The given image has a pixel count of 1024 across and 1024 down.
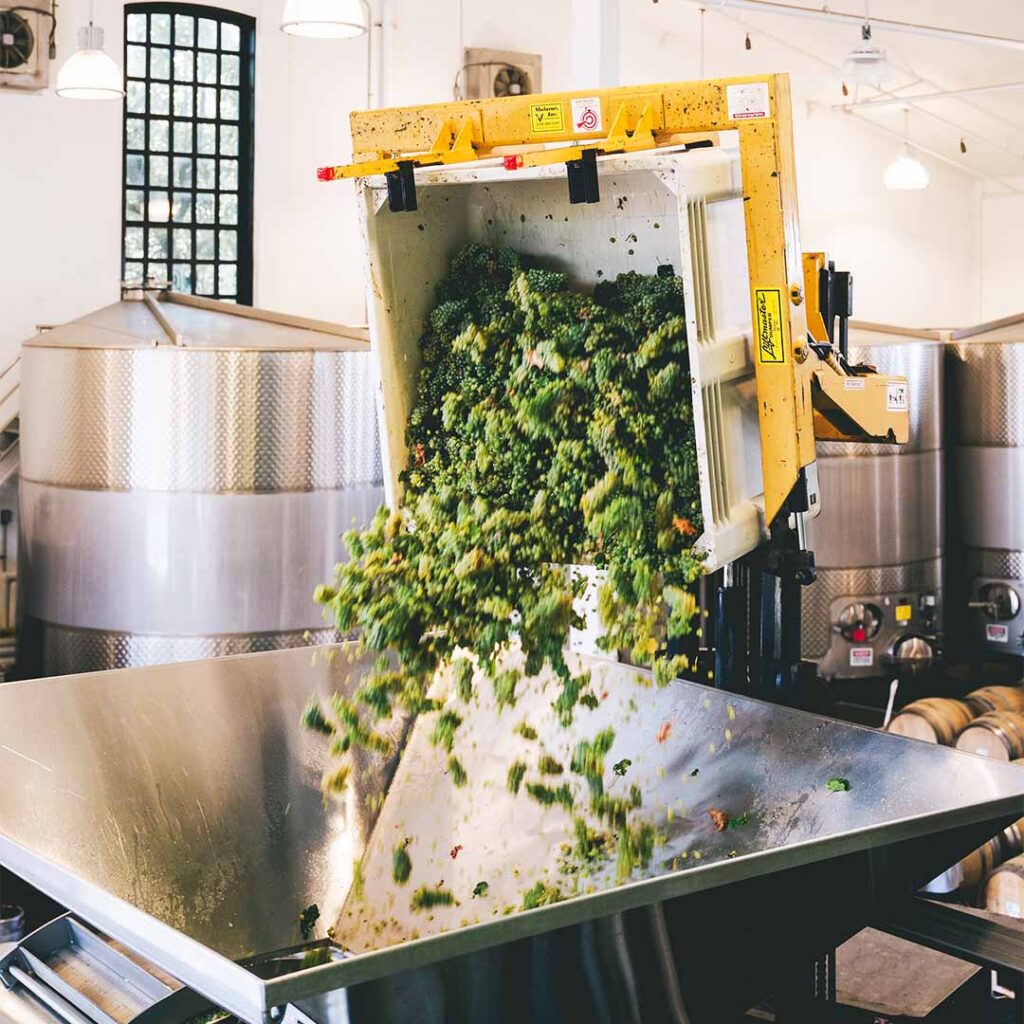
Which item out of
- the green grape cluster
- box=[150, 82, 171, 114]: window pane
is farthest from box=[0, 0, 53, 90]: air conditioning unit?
the green grape cluster

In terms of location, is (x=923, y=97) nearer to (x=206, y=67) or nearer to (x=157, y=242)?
(x=206, y=67)

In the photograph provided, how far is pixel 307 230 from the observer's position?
11320 millimetres

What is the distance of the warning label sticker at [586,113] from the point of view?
9.95 ft

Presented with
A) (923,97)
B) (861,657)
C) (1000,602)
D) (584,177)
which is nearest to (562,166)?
(584,177)

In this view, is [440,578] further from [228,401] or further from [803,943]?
[228,401]

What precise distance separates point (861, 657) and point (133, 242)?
6.65m

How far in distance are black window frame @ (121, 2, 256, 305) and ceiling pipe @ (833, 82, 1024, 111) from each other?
20.7 feet

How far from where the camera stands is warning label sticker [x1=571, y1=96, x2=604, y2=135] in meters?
3.03

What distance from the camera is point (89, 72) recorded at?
7.88m

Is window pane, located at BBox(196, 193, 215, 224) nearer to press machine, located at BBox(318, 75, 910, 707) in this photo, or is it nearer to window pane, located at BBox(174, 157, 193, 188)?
window pane, located at BBox(174, 157, 193, 188)

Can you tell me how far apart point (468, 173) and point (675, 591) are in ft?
3.25

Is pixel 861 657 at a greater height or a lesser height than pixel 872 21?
lesser

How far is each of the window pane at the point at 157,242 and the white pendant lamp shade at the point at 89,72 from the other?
2.95 metres

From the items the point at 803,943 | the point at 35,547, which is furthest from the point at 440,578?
the point at 35,547
